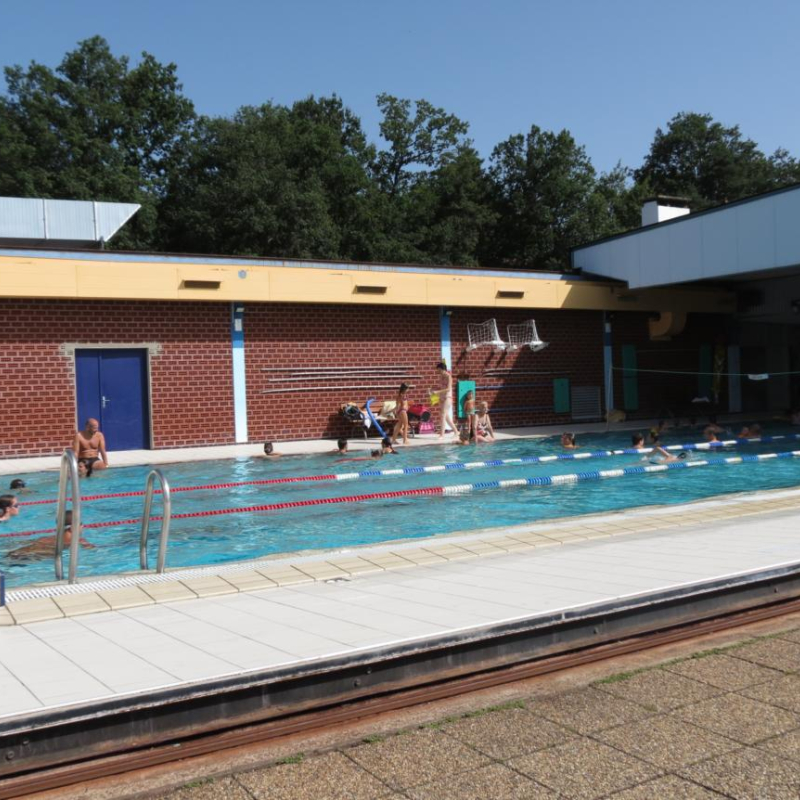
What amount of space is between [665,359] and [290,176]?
1970cm

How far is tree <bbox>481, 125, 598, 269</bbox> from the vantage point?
45.3m

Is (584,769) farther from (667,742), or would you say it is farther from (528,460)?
(528,460)

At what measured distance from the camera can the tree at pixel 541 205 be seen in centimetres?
4531

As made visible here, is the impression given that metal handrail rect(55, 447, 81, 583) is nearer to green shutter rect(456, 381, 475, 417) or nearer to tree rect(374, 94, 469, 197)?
green shutter rect(456, 381, 475, 417)

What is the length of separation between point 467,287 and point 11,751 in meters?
18.6

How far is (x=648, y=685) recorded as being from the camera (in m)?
4.43

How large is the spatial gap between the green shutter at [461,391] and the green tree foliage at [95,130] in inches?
781

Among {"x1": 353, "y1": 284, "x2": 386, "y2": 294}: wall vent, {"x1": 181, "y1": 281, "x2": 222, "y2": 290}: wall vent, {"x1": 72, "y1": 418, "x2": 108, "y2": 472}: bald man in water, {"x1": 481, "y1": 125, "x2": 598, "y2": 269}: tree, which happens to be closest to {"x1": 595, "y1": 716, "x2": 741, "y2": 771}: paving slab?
{"x1": 72, "y1": 418, "x2": 108, "y2": 472}: bald man in water

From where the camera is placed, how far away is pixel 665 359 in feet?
84.7

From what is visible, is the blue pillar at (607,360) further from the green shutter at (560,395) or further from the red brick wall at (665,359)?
the green shutter at (560,395)

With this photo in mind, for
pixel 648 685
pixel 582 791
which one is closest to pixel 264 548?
pixel 648 685

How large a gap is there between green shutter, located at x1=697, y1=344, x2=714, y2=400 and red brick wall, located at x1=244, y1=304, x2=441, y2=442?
9.37m

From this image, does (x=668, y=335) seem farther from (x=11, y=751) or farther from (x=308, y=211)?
(x=11, y=751)

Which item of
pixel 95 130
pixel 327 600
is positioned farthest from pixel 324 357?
pixel 95 130
